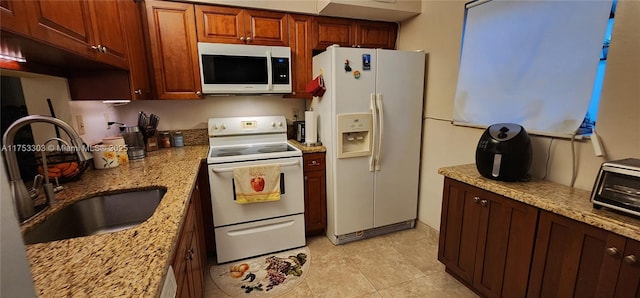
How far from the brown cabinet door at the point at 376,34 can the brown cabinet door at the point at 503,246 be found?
68.7 inches

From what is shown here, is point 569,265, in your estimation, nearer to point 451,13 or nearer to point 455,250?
point 455,250

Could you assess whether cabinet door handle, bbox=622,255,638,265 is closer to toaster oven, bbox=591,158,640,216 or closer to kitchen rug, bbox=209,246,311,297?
toaster oven, bbox=591,158,640,216

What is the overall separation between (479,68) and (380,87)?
75 cm

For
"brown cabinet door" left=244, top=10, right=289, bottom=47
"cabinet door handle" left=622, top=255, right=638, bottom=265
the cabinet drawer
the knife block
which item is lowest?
"cabinet door handle" left=622, top=255, right=638, bottom=265

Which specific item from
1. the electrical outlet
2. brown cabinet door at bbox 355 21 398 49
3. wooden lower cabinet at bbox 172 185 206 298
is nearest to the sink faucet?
wooden lower cabinet at bbox 172 185 206 298

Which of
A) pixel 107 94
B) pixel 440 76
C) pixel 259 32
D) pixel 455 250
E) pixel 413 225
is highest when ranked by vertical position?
pixel 259 32

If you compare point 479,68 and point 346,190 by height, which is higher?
point 479,68

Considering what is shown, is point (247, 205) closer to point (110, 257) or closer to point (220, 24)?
point (110, 257)

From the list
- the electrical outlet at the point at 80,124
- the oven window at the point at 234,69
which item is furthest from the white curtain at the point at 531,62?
the electrical outlet at the point at 80,124

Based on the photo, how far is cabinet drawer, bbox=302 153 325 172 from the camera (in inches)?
94.4

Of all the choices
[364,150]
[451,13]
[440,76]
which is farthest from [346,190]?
[451,13]

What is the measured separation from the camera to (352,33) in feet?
8.55

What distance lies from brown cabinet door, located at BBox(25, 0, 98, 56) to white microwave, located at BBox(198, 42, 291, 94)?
3.13 feet

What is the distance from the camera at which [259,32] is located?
2.36 metres
